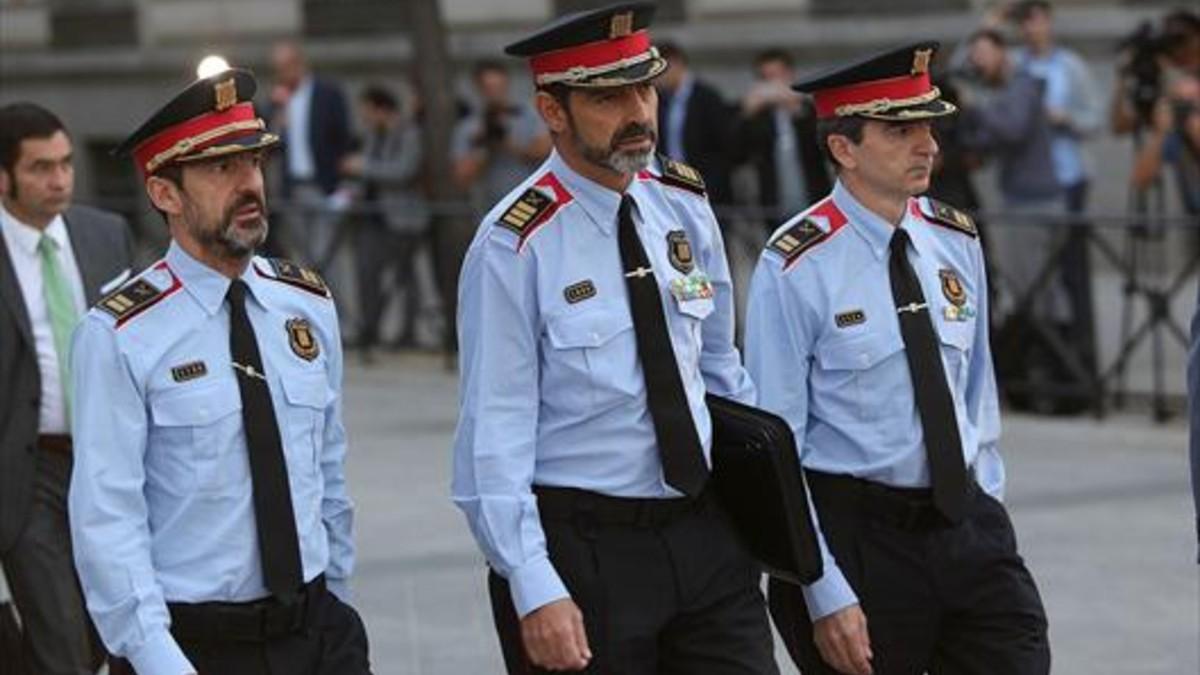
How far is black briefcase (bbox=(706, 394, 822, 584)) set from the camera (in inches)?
225

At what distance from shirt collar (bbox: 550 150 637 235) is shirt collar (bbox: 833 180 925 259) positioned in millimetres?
780

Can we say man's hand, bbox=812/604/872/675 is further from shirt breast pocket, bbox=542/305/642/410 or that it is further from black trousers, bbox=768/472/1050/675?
shirt breast pocket, bbox=542/305/642/410

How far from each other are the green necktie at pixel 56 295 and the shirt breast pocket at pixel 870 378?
A: 99.6 inches

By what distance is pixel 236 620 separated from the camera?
18.1 ft

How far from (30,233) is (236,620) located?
2612 mm

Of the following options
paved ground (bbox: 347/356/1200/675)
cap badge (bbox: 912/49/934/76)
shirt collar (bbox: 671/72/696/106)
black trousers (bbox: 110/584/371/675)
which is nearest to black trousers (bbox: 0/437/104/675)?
paved ground (bbox: 347/356/1200/675)

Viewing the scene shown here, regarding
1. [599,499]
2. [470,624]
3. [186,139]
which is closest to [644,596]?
[599,499]

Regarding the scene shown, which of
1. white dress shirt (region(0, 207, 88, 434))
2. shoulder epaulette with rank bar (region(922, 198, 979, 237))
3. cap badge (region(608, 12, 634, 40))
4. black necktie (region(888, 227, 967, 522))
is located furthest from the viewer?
white dress shirt (region(0, 207, 88, 434))

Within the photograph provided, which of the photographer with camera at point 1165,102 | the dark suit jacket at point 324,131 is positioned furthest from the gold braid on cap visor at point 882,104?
the dark suit jacket at point 324,131

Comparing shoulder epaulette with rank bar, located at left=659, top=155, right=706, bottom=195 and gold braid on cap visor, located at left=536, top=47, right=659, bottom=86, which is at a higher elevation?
gold braid on cap visor, located at left=536, top=47, right=659, bottom=86

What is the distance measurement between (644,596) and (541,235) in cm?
74

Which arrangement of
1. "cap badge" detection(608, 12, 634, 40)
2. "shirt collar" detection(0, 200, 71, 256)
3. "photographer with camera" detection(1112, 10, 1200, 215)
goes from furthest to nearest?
"photographer with camera" detection(1112, 10, 1200, 215) → "shirt collar" detection(0, 200, 71, 256) → "cap badge" detection(608, 12, 634, 40)

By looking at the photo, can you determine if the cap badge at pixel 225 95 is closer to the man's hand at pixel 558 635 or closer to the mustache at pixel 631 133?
the mustache at pixel 631 133

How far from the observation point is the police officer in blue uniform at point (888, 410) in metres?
6.20
